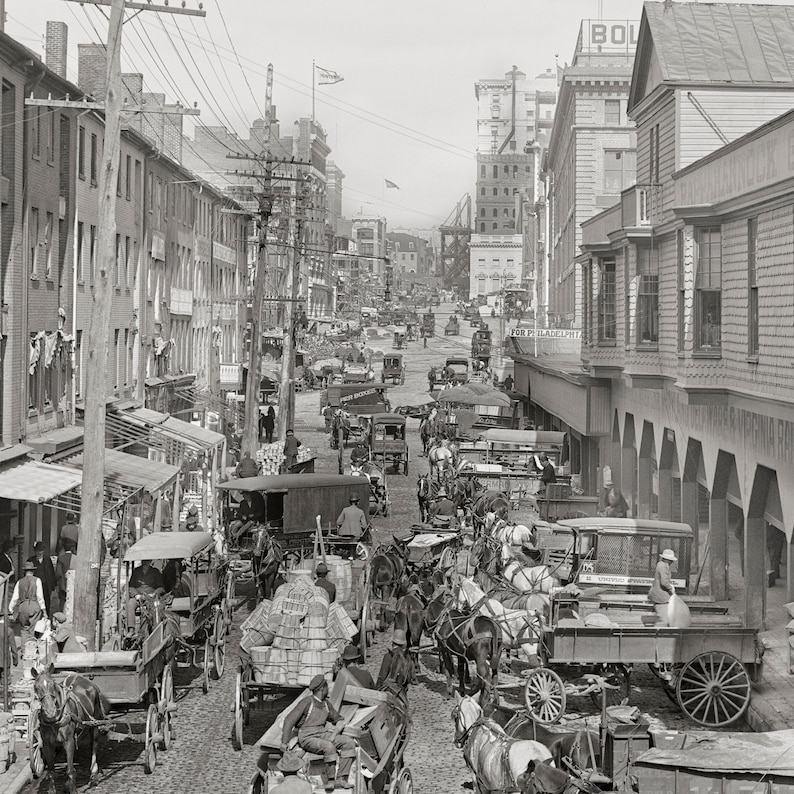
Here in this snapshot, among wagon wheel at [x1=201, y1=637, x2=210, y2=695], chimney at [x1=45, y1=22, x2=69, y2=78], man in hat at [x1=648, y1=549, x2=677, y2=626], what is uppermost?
chimney at [x1=45, y1=22, x2=69, y2=78]

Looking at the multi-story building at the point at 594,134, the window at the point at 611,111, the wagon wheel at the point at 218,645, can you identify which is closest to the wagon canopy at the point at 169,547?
the wagon wheel at the point at 218,645

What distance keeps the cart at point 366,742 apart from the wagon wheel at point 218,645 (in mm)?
5829

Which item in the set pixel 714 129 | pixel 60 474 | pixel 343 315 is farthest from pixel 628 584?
pixel 343 315

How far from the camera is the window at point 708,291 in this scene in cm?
2564

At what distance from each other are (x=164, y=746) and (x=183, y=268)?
42.6 m

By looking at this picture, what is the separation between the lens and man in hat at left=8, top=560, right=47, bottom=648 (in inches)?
842

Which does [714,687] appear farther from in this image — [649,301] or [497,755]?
[649,301]

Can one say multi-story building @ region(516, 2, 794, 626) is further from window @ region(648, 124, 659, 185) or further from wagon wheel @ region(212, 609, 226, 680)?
wagon wheel @ region(212, 609, 226, 680)

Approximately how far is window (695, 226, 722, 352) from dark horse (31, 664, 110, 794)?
49.4ft

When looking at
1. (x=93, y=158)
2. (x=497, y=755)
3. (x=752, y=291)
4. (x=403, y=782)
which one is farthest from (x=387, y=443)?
(x=497, y=755)

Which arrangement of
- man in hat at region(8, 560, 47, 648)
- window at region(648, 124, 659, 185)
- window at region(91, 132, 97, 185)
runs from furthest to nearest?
window at region(91, 132, 97, 185), window at region(648, 124, 659, 185), man in hat at region(8, 560, 47, 648)

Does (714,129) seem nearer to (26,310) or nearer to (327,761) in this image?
(26,310)

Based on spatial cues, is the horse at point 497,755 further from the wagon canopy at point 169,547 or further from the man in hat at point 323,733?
the wagon canopy at point 169,547

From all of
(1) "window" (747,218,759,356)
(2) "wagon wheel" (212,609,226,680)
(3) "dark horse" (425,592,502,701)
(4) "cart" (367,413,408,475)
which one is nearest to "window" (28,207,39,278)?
(2) "wagon wheel" (212,609,226,680)
